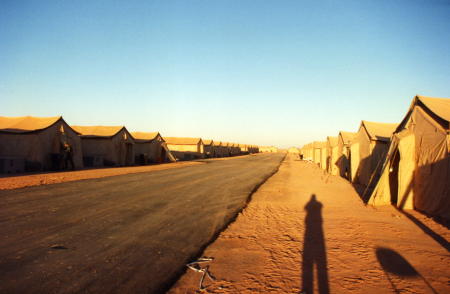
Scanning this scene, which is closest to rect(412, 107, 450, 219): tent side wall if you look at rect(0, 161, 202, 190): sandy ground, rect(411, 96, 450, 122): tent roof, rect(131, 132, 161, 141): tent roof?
rect(411, 96, 450, 122): tent roof

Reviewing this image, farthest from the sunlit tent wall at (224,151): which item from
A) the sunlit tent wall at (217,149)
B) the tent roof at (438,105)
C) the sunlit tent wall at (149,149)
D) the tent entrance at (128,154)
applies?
the tent roof at (438,105)

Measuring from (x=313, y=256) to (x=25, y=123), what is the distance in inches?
976

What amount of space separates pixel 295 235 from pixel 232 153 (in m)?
72.0

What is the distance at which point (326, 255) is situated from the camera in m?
4.93

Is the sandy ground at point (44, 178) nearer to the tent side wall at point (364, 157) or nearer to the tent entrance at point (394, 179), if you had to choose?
the tent entrance at point (394, 179)

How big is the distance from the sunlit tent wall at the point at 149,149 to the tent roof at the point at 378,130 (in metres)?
25.1

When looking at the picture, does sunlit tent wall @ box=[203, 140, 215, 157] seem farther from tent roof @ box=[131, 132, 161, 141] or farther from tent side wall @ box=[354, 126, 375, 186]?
tent side wall @ box=[354, 126, 375, 186]

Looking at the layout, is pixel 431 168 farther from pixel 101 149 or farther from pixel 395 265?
pixel 101 149

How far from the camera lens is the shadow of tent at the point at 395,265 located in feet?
13.5

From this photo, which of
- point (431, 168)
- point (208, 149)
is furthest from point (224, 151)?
point (431, 168)

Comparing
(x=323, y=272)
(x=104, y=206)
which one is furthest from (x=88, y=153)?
(x=323, y=272)

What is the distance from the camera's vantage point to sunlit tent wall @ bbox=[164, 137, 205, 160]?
48.3m

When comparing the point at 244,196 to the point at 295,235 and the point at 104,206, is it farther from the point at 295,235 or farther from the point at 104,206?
the point at 104,206

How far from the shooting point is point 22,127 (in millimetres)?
19375
